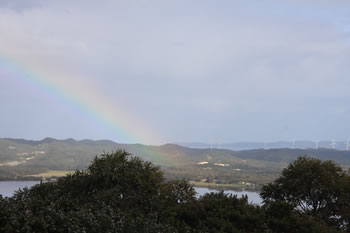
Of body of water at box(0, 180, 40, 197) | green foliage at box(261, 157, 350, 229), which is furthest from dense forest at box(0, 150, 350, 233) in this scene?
body of water at box(0, 180, 40, 197)

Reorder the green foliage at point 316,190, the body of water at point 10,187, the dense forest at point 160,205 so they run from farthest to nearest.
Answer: the body of water at point 10,187 → the green foliage at point 316,190 → the dense forest at point 160,205

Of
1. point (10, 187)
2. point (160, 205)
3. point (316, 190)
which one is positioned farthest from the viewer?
point (10, 187)

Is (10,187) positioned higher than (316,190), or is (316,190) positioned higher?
(316,190)

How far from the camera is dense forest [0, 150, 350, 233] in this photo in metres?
16.9

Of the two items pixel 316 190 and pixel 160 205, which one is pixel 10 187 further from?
pixel 316 190

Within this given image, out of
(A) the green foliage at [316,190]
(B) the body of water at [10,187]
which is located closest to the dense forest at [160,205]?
(A) the green foliage at [316,190]

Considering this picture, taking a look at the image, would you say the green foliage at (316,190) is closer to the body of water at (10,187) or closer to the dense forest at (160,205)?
the dense forest at (160,205)

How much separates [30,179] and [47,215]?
17324 cm

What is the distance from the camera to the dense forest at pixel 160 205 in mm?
16906

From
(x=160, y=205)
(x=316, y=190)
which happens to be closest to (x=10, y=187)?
(x=160, y=205)

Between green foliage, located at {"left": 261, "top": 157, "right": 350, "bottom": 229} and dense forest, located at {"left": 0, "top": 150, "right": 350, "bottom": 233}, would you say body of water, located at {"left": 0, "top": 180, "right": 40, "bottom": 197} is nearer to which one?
dense forest, located at {"left": 0, "top": 150, "right": 350, "bottom": 233}

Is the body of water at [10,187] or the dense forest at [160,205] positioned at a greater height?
the dense forest at [160,205]

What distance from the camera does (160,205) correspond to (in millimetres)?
30484

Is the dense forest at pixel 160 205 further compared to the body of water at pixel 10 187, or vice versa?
the body of water at pixel 10 187
